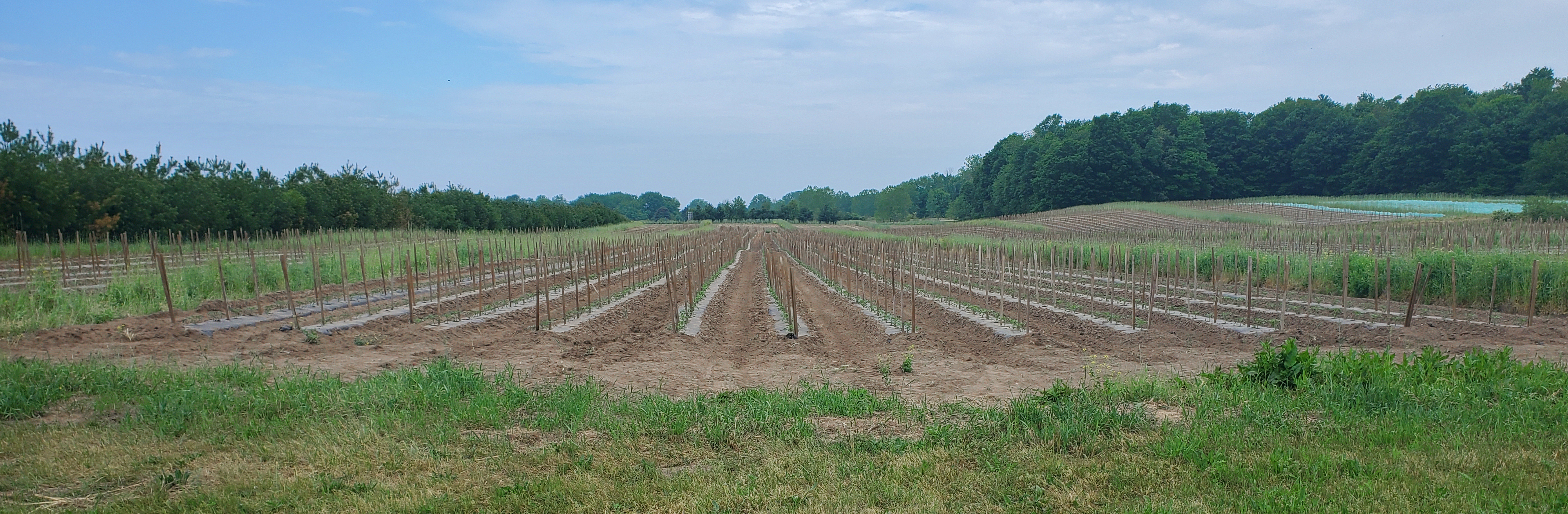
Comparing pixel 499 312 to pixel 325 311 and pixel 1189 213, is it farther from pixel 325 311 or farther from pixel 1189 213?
pixel 1189 213

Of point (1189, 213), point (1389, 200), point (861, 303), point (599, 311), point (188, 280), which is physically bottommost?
point (861, 303)

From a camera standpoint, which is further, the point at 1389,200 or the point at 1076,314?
the point at 1389,200

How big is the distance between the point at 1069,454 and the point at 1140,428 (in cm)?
76

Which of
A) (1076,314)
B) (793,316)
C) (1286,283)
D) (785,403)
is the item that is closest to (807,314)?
(793,316)

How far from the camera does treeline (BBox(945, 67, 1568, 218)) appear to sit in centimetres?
5775

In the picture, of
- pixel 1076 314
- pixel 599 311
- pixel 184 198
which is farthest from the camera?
pixel 184 198

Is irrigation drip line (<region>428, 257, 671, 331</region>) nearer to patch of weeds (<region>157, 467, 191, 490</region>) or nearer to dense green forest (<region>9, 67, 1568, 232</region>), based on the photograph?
patch of weeds (<region>157, 467, 191, 490</region>)

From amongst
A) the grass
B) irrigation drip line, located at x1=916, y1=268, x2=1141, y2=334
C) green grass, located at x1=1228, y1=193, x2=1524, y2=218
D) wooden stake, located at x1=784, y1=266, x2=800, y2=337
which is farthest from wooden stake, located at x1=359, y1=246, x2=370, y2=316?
green grass, located at x1=1228, y1=193, x2=1524, y2=218

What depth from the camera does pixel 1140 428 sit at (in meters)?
5.22

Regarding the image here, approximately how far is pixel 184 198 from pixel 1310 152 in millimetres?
82558

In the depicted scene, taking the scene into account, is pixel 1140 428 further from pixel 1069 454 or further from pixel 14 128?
pixel 14 128

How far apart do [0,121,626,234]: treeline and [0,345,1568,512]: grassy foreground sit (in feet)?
70.7

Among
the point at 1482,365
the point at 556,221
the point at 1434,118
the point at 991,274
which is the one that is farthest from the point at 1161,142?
the point at 1482,365

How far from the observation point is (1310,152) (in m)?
71.1
